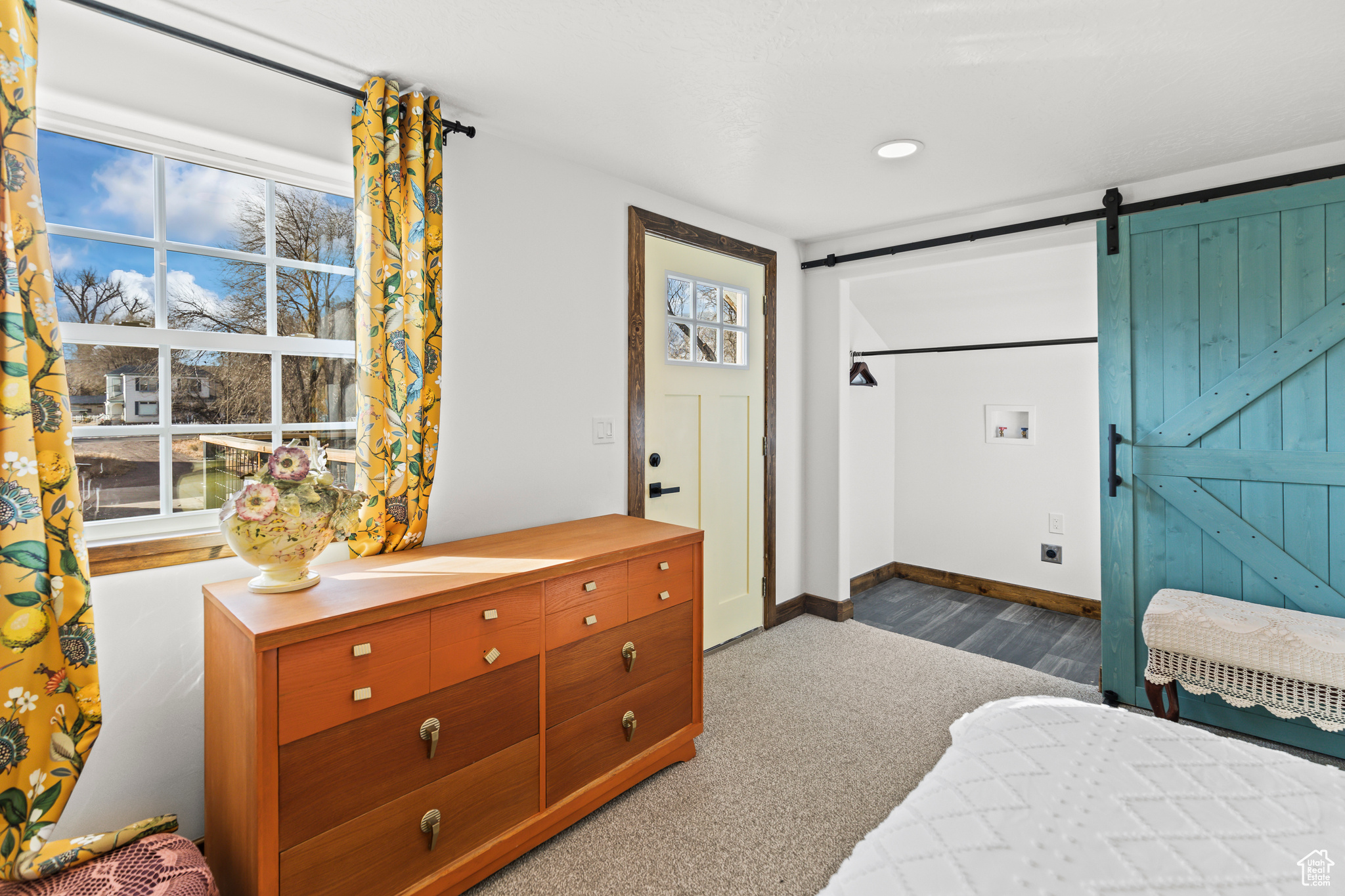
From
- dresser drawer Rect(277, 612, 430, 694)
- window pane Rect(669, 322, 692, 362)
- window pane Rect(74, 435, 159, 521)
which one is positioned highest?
window pane Rect(669, 322, 692, 362)

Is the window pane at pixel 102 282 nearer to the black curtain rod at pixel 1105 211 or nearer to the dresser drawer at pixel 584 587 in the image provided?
the dresser drawer at pixel 584 587

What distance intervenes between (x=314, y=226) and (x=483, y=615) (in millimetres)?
1344

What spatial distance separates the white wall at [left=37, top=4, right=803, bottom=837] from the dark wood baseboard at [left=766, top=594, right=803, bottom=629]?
140 centimetres

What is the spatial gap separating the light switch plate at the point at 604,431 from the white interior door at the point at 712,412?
20 centimetres

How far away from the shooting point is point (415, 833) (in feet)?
→ 5.09

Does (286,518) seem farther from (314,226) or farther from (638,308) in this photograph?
(638,308)

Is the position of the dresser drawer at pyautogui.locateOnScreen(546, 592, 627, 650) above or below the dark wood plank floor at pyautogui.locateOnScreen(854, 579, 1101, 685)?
above

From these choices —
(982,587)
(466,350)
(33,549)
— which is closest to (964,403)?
(982,587)

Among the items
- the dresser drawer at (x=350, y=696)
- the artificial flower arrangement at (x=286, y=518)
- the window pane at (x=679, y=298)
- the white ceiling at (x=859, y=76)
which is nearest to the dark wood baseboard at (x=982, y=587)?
the window pane at (x=679, y=298)

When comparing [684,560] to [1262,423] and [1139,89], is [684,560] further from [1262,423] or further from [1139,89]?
[1262,423]

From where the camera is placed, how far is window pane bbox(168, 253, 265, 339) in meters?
1.73

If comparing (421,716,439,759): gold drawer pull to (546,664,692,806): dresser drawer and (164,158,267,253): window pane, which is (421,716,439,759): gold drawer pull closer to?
(546,664,692,806): dresser drawer

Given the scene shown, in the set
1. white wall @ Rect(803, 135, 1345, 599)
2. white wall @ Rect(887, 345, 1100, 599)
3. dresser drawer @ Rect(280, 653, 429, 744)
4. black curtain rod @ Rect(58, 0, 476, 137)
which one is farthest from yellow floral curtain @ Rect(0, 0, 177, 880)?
white wall @ Rect(887, 345, 1100, 599)

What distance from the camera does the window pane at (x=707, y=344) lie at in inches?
125
